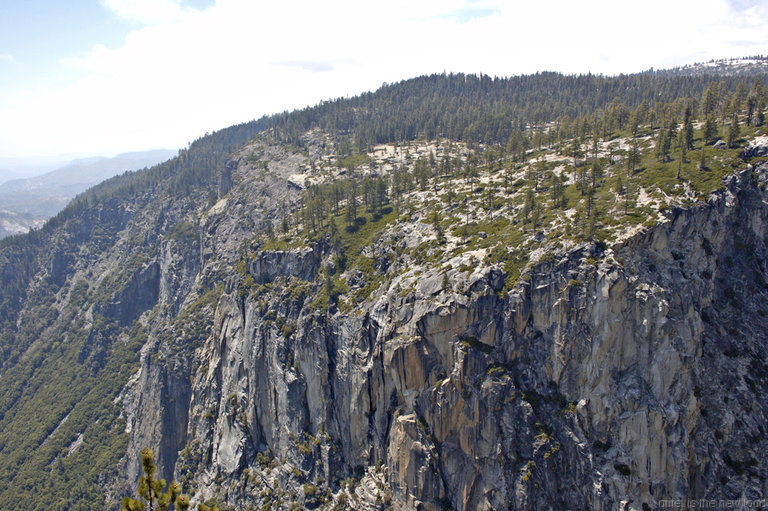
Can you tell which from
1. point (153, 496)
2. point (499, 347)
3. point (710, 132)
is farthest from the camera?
point (710, 132)

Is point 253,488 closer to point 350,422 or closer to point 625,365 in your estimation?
point 350,422

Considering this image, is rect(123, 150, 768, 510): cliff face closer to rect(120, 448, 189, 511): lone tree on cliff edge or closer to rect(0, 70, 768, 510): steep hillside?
rect(0, 70, 768, 510): steep hillside

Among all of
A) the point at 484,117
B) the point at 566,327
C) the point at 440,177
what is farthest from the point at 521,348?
the point at 484,117

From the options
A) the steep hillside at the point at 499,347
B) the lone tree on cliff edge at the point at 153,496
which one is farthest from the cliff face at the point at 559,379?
the lone tree on cliff edge at the point at 153,496

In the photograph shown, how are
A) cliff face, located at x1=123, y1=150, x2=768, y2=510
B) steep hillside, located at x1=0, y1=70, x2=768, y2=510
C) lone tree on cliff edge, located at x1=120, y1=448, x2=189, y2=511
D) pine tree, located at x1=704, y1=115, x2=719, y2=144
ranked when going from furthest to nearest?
1. pine tree, located at x1=704, y1=115, x2=719, y2=144
2. steep hillside, located at x1=0, y1=70, x2=768, y2=510
3. cliff face, located at x1=123, y1=150, x2=768, y2=510
4. lone tree on cliff edge, located at x1=120, y1=448, x2=189, y2=511

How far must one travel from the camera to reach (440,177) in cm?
13650

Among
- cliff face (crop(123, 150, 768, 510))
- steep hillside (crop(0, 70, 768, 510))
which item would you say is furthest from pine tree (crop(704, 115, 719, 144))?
cliff face (crop(123, 150, 768, 510))

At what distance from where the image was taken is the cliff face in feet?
204

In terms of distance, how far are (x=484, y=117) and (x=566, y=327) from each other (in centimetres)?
15260

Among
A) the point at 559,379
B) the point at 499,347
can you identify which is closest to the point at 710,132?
the point at 559,379

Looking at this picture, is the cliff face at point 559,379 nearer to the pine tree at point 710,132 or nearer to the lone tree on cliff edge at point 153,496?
the pine tree at point 710,132

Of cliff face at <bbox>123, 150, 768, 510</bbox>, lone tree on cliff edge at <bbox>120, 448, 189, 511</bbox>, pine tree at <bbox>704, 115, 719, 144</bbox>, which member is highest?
pine tree at <bbox>704, 115, 719, 144</bbox>

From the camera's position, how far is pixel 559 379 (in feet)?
219

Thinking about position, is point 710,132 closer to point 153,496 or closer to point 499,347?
point 499,347
